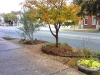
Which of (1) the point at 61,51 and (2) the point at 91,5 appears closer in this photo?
(1) the point at 61,51

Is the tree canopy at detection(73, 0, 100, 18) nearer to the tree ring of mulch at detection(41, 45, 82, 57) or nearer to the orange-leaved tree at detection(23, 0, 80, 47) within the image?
the orange-leaved tree at detection(23, 0, 80, 47)

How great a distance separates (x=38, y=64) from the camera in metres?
4.69

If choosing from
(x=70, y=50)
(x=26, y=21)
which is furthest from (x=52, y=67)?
(x=26, y=21)

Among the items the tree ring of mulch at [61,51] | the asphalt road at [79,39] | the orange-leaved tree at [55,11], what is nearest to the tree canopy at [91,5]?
the asphalt road at [79,39]

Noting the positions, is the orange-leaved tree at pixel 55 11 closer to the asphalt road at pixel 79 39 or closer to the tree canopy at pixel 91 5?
the asphalt road at pixel 79 39

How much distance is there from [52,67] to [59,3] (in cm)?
339

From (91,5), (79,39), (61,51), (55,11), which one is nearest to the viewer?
(55,11)

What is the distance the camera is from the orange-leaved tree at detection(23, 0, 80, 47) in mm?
5922

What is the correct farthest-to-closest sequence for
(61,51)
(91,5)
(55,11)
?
(91,5) < (61,51) < (55,11)

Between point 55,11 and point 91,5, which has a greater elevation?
point 91,5

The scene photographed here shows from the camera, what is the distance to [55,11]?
6.04 meters

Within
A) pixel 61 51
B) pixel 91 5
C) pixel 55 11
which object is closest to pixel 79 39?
pixel 61 51

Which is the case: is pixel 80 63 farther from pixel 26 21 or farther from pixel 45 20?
pixel 26 21

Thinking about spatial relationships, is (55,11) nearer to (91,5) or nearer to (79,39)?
(79,39)
